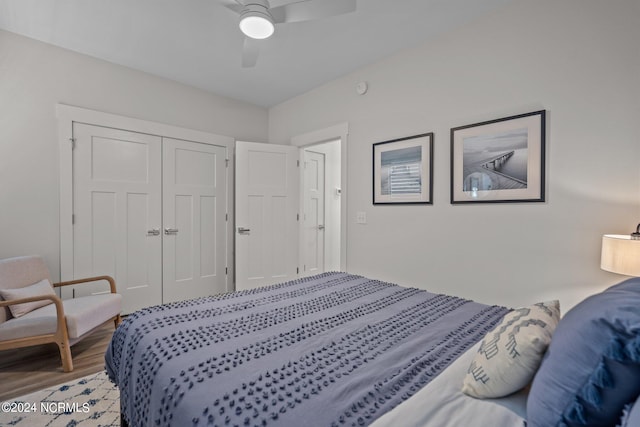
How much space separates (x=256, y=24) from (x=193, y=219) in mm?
2501

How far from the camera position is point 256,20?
1.86 m

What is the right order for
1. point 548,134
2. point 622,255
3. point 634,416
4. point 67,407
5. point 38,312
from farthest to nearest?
point 38,312 → point 548,134 → point 67,407 → point 622,255 → point 634,416

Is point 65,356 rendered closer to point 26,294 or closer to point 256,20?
point 26,294

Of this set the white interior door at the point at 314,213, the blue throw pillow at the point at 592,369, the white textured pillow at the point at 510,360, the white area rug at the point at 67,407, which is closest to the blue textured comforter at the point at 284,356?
the white textured pillow at the point at 510,360

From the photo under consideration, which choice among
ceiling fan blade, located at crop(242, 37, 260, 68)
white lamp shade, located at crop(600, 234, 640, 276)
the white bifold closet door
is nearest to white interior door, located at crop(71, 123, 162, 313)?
the white bifold closet door

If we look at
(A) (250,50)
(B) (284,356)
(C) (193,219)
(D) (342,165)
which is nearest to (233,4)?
(A) (250,50)

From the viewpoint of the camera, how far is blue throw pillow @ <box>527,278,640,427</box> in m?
0.59

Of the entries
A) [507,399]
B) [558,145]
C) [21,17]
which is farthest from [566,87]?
[21,17]

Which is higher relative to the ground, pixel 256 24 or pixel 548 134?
pixel 256 24

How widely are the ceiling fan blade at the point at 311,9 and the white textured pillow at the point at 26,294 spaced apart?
2757mm

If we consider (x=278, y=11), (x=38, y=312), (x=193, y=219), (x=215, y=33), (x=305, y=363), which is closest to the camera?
(x=305, y=363)

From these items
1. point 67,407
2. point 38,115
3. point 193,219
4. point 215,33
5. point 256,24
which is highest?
point 215,33

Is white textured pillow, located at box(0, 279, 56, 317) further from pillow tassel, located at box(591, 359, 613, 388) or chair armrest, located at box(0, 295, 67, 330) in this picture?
pillow tassel, located at box(591, 359, 613, 388)

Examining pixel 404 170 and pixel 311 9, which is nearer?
pixel 311 9
